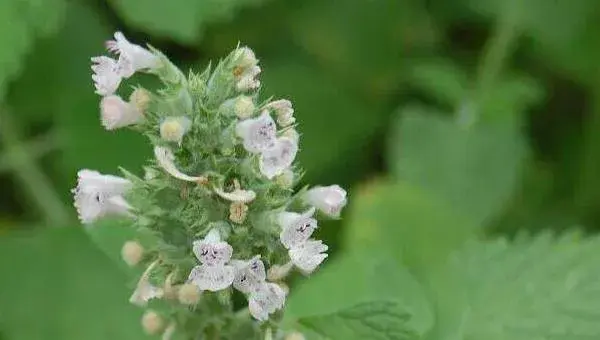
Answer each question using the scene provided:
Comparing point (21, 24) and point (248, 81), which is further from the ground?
point (21, 24)

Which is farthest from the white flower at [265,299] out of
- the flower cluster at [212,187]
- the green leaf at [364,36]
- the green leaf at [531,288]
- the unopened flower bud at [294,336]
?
the green leaf at [364,36]

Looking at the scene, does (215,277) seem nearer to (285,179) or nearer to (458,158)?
Answer: (285,179)

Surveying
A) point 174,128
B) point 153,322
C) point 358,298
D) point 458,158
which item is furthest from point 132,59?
point 458,158

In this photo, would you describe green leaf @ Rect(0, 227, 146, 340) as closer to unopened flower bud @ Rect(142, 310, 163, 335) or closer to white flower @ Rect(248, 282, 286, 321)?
unopened flower bud @ Rect(142, 310, 163, 335)

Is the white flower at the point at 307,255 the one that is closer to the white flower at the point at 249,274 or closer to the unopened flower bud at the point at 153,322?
the white flower at the point at 249,274

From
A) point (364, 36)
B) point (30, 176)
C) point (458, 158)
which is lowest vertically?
point (30, 176)

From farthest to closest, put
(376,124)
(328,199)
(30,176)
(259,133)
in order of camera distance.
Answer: (376,124) → (30,176) → (328,199) → (259,133)
